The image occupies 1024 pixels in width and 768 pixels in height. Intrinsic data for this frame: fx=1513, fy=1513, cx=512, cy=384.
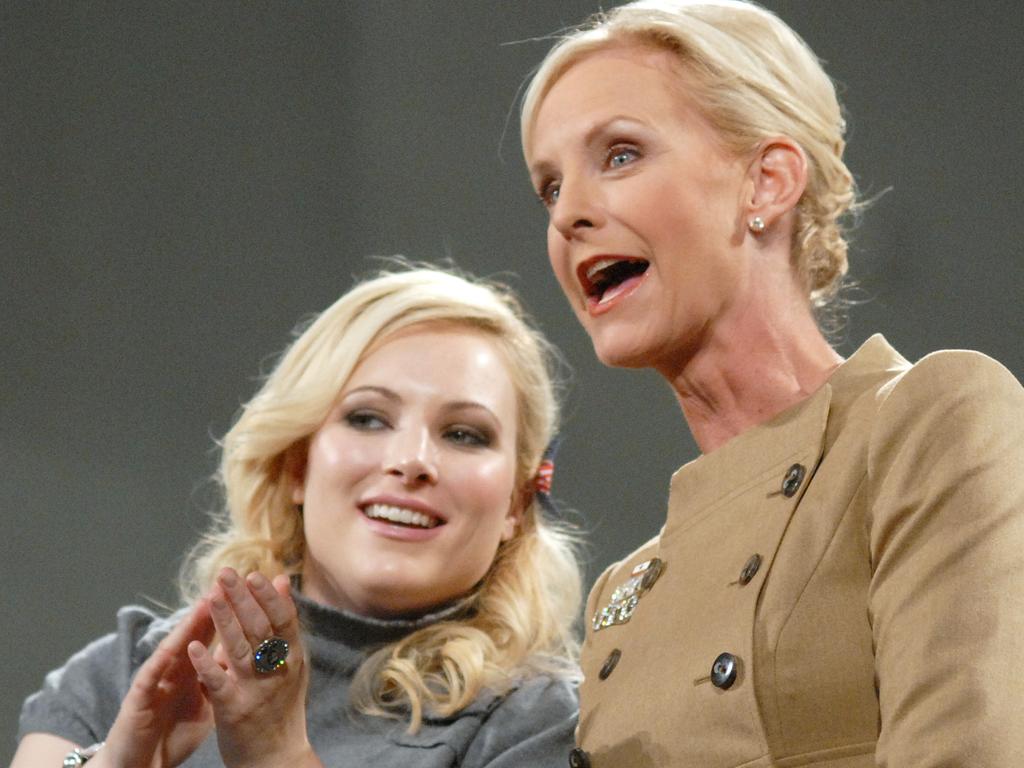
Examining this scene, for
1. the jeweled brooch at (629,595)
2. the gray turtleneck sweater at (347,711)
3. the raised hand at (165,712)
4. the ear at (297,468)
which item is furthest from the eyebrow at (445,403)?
the jeweled brooch at (629,595)

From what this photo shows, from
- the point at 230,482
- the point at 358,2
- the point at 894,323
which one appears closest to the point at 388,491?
the point at 230,482

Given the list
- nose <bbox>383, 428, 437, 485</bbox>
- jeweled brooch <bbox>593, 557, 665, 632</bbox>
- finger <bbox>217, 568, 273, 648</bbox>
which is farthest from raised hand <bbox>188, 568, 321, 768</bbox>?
nose <bbox>383, 428, 437, 485</bbox>

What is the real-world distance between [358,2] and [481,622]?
5.29ft

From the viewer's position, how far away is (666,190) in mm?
1508

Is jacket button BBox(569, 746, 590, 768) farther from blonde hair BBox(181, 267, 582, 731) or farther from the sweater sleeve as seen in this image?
the sweater sleeve

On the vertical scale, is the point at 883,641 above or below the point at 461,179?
below

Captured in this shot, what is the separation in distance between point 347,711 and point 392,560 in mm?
216

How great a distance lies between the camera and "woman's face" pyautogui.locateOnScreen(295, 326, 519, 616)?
2.16m

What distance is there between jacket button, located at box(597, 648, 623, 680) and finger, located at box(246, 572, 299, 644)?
0.37 meters

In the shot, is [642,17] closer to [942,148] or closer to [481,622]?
[481,622]

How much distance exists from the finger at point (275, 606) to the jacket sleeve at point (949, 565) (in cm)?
71

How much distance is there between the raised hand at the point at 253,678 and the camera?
5.43 ft

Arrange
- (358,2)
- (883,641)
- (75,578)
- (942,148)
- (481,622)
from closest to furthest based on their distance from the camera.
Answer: (883,641) < (481,622) < (942,148) < (75,578) < (358,2)

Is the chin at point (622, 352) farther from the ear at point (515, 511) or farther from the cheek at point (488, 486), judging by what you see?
the ear at point (515, 511)
